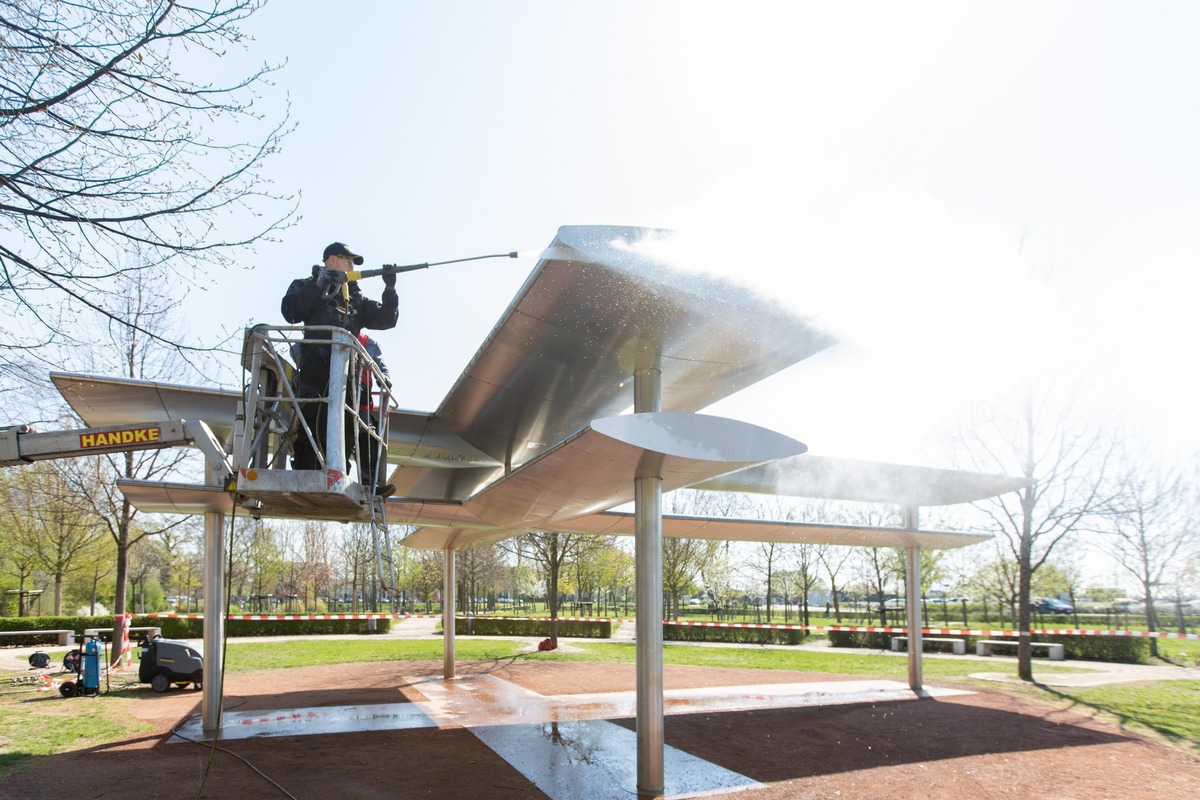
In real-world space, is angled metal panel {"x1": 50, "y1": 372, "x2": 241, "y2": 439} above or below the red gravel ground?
above

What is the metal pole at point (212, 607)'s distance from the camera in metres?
10.2

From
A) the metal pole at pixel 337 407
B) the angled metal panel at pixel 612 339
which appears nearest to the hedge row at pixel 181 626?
the angled metal panel at pixel 612 339

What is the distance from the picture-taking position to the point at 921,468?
1328cm

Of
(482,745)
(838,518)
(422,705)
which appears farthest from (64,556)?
(838,518)

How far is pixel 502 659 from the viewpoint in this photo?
2172 cm

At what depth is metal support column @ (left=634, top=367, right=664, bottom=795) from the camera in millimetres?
7824

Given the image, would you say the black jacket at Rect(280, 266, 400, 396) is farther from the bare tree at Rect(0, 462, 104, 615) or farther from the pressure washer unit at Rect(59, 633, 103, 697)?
the bare tree at Rect(0, 462, 104, 615)

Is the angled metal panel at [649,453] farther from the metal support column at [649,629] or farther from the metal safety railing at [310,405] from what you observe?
the metal safety railing at [310,405]

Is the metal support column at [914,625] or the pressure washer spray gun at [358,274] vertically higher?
the pressure washer spray gun at [358,274]

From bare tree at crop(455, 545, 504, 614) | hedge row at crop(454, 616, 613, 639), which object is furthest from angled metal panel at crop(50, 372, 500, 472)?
bare tree at crop(455, 545, 504, 614)

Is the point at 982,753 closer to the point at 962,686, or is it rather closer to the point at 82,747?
the point at 962,686

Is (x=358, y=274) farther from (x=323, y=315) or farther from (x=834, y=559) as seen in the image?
(x=834, y=559)

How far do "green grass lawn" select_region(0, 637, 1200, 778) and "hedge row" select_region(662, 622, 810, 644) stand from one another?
3112 millimetres

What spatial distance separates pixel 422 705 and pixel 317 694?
2.57 m
